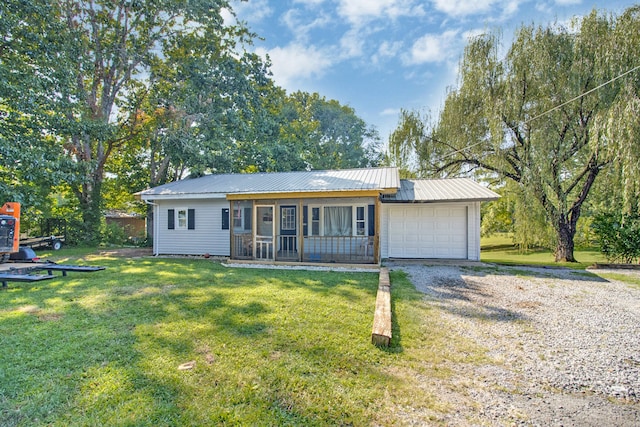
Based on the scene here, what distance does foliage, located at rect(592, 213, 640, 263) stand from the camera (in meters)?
10.0

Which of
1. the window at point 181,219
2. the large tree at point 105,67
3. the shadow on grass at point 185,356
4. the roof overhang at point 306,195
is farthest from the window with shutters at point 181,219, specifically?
the shadow on grass at point 185,356

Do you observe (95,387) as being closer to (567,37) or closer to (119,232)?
(567,37)

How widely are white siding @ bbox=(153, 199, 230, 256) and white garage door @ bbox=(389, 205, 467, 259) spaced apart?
6.42 metres

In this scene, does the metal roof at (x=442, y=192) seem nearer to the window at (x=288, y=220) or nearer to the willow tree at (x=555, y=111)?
the willow tree at (x=555, y=111)

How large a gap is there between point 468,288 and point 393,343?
389 cm

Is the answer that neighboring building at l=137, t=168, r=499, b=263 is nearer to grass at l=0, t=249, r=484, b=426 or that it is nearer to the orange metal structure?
the orange metal structure

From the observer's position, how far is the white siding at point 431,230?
35.2ft

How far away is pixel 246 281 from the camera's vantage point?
23.9 feet

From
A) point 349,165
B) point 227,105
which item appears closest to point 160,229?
point 227,105

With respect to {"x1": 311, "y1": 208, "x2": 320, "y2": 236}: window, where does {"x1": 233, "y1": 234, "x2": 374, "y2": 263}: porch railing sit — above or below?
below

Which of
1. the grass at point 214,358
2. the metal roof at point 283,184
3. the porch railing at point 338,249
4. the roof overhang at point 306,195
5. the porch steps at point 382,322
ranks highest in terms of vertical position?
the metal roof at point 283,184

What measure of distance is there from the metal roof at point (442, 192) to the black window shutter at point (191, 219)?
7417 millimetres

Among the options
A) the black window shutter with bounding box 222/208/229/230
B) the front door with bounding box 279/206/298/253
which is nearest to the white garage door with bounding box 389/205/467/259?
the front door with bounding box 279/206/298/253

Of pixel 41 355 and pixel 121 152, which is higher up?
pixel 121 152
